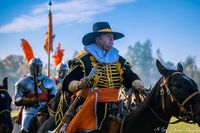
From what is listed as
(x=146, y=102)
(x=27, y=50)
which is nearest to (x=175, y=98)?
(x=146, y=102)

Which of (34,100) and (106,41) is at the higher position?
(106,41)

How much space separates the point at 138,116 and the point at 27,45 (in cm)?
713

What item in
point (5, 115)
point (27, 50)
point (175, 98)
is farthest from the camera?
point (27, 50)

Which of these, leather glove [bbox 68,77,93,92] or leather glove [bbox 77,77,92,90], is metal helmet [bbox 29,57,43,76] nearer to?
leather glove [bbox 68,77,93,92]

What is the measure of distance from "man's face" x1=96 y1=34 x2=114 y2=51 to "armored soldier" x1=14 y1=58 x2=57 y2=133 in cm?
426

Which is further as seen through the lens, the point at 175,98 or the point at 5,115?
the point at 5,115

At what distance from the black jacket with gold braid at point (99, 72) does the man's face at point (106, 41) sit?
0.23 m

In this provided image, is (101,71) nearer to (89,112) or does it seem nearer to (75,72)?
(75,72)

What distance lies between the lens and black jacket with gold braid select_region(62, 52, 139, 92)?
6.95 m

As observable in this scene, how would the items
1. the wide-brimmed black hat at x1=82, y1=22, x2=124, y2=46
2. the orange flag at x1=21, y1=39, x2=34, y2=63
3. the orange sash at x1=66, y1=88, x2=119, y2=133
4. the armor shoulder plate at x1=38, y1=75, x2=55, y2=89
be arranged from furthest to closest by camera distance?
1. the orange flag at x1=21, y1=39, x2=34, y2=63
2. the armor shoulder plate at x1=38, y1=75, x2=55, y2=89
3. the wide-brimmed black hat at x1=82, y1=22, x2=124, y2=46
4. the orange sash at x1=66, y1=88, x2=119, y2=133

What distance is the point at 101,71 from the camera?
699 centimetres

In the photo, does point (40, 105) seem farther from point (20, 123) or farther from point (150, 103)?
point (150, 103)

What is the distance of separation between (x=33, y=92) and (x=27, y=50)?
1.98 meters

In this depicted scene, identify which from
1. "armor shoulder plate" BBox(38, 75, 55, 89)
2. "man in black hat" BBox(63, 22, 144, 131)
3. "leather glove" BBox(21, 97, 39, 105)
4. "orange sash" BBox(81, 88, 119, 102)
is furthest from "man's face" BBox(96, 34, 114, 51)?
"armor shoulder plate" BBox(38, 75, 55, 89)
